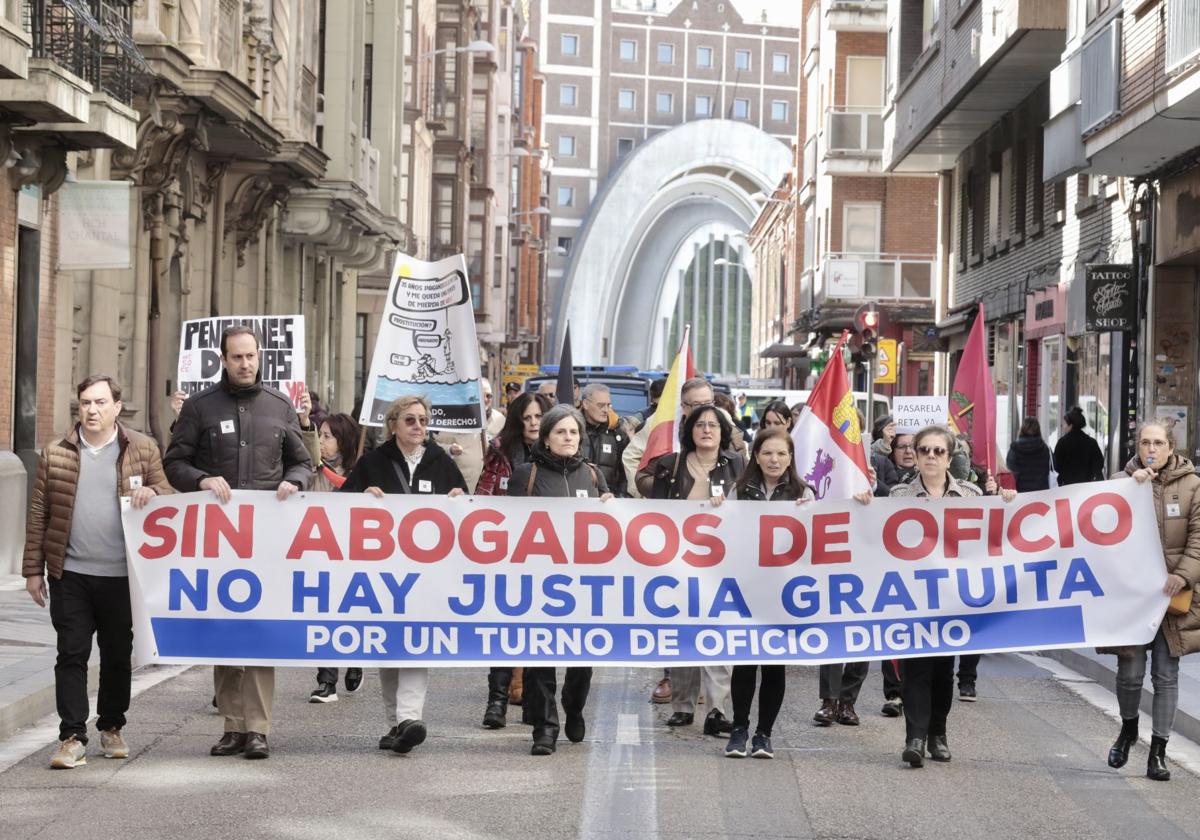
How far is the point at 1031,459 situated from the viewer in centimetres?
2239

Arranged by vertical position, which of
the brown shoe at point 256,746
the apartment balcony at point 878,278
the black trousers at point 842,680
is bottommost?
the brown shoe at point 256,746

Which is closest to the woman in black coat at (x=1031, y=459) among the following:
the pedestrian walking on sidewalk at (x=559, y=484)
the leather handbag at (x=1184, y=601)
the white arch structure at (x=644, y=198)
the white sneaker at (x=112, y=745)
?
the pedestrian walking on sidewalk at (x=559, y=484)

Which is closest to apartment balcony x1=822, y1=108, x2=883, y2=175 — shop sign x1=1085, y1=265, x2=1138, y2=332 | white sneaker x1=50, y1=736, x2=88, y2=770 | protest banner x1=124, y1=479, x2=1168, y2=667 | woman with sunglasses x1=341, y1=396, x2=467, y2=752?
shop sign x1=1085, y1=265, x2=1138, y2=332

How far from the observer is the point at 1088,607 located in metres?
10.5

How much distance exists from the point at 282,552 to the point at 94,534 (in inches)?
38.5

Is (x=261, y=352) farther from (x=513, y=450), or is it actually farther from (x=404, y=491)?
(x=404, y=491)

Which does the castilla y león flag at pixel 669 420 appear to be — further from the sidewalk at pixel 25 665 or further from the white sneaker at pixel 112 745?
the white sneaker at pixel 112 745

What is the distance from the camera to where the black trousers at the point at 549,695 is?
10.2 m

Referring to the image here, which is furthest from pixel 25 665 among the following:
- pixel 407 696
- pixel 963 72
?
pixel 963 72

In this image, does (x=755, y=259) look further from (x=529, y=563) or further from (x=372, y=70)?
(x=529, y=563)

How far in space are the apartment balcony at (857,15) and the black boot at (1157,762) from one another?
156 feet

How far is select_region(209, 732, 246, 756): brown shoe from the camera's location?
9.86 meters

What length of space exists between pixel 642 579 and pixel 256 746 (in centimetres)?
208

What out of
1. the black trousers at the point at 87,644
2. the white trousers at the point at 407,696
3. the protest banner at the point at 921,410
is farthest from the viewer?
the protest banner at the point at 921,410
